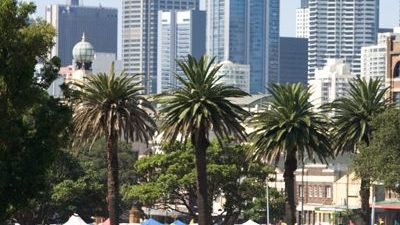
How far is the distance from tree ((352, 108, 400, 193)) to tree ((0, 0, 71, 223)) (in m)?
37.7

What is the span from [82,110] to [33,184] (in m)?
21.6

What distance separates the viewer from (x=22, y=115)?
51.3 meters

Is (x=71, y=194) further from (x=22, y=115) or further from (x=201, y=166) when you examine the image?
(x=22, y=115)

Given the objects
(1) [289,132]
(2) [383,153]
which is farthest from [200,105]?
(2) [383,153]

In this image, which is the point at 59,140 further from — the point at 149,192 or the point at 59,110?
the point at 149,192

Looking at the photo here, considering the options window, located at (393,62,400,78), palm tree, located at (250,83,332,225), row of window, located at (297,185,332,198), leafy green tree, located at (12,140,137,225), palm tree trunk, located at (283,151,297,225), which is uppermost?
window, located at (393,62,400,78)

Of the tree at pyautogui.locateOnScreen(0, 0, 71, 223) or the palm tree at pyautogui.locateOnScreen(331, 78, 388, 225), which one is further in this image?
the palm tree at pyautogui.locateOnScreen(331, 78, 388, 225)

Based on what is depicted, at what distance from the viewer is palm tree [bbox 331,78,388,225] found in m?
88.4

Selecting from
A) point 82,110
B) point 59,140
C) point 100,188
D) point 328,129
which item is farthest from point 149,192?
point 59,140

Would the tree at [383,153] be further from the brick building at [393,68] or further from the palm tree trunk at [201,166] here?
the brick building at [393,68]

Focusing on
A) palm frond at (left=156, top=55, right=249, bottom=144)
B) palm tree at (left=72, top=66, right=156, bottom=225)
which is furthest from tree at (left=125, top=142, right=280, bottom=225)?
palm frond at (left=156, top=55, right=249, bottom=144)

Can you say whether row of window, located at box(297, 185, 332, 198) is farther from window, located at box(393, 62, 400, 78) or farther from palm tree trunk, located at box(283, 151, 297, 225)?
palm tree trunk, located at box(283, 151, 297, 225)

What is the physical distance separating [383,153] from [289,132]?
10.3 m

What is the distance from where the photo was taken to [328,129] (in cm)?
8650
